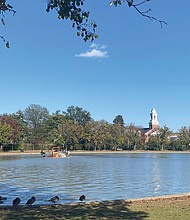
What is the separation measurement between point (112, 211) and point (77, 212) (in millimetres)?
846

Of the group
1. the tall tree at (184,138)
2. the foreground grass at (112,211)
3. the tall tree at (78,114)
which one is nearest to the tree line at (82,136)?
the tall tree at (184,138)

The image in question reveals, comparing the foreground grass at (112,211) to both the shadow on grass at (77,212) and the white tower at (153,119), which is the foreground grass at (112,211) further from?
the white tower at (153,119)

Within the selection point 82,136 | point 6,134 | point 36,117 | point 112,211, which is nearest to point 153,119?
point 36,117

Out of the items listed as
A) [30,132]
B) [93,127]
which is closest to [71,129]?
[93,127]

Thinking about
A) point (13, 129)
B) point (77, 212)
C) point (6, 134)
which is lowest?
point (77, 212)

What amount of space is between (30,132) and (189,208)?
80.6 meters

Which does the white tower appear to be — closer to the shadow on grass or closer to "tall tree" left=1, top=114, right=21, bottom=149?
"tall tree" left=1, top=114, right=21, bottom=149

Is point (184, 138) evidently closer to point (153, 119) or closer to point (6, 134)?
point (153, 119)

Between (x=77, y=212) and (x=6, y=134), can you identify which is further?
(x=6, y=134)

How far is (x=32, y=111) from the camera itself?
348 feet

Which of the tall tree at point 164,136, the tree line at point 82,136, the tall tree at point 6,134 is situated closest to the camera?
the tall tree at point 6,134

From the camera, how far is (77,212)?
8430mm

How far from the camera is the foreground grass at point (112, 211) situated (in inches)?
305

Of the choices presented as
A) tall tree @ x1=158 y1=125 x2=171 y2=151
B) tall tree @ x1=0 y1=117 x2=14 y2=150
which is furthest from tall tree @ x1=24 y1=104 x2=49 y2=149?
tall tree @ x1=158 y1=125 x2=171 y2=151
